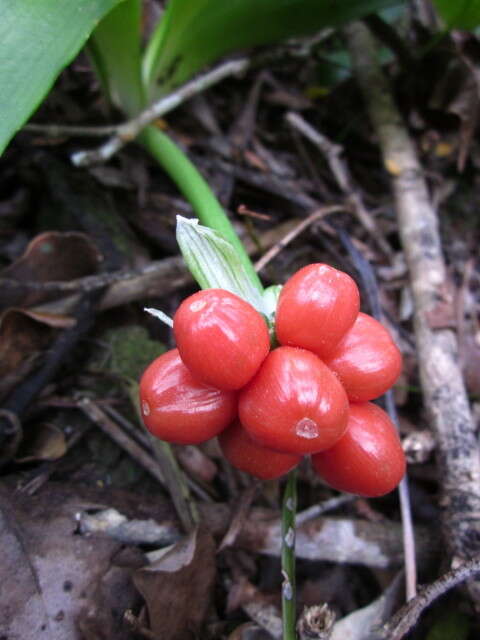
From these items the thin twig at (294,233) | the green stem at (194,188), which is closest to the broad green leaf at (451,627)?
the green stem at (194,188)

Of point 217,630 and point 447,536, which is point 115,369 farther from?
point 447,536

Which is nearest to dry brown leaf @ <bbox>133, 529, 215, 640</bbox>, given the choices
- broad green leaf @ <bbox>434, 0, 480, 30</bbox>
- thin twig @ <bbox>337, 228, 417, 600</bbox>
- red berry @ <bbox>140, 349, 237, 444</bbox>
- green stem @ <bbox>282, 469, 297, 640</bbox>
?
green stem @ <bbox>282, 469, 297, 640</bbox>

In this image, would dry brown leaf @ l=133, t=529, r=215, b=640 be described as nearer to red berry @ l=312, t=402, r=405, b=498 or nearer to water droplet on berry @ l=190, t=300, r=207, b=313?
red berry @ l=312, t=402, r=405, b=498

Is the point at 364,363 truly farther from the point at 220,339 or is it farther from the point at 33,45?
the point at 33,45

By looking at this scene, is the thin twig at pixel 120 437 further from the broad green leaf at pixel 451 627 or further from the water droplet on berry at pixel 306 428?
the broad green leaf at pixel 451 627

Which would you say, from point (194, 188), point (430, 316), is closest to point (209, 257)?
point (194, 188)

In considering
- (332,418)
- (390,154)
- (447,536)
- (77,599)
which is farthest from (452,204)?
(77,599)
